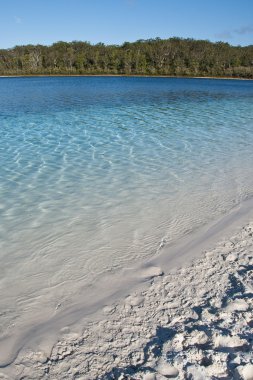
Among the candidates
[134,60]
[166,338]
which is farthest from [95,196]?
[134,60]

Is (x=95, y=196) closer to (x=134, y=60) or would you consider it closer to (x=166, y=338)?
(x=166, y=338)

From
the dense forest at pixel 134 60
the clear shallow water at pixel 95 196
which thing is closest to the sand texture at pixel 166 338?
the clear shallow water at pixel 95 196

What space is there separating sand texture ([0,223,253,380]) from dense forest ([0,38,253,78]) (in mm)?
93230

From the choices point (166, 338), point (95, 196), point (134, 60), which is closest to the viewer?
point (166, 338)

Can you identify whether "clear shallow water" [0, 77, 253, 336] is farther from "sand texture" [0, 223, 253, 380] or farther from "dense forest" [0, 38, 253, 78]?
"dense forest" [0, 38, 253, 78]

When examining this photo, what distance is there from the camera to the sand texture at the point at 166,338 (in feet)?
10.0

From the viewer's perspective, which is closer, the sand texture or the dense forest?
the sand texture

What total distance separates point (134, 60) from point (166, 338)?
10071 centimetres

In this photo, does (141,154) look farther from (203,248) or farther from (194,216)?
(203,248)

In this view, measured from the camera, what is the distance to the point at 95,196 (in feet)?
26.0

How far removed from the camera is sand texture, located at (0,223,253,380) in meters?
3.06

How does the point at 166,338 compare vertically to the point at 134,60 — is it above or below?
below

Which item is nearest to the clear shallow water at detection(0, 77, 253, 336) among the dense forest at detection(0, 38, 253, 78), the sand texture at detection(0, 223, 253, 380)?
the sand texture at detection(0, 223, 253, 380)

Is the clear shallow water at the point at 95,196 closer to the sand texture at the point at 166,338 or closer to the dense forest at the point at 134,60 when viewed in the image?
the sand texture at the point at 166,338
